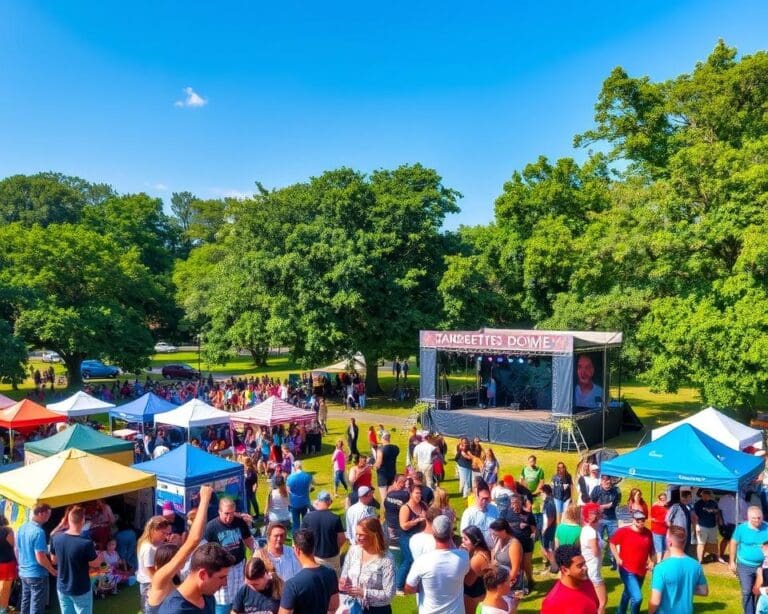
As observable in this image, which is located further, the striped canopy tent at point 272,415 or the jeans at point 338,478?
the striped canopy tent at point 272,415

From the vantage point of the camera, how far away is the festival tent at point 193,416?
56.7ft

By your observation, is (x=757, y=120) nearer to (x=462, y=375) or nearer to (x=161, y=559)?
(x=462, y=375)

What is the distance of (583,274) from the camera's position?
87.3 ft

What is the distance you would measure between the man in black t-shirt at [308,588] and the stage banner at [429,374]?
18.3 meters

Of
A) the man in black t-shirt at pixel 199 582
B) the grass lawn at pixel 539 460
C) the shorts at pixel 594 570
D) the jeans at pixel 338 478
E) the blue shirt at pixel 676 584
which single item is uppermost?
the man in black t-shirt at pixel 199 582

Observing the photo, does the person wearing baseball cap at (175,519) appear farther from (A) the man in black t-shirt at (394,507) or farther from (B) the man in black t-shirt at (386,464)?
(B) the man in black t-shirt at (386,464)

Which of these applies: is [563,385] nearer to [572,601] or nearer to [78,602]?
[78,602]

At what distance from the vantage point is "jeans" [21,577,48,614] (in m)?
7.60

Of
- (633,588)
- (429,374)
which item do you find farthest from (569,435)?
(633,588)

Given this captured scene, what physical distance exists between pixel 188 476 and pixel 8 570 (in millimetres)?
2973

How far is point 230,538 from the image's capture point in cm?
688

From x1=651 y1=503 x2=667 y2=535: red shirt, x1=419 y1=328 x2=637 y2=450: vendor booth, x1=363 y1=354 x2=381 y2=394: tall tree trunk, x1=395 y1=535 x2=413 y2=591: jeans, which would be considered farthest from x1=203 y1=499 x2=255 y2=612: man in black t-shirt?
x1=363 y1=354 x2=381 y2=394: tall tree trunk

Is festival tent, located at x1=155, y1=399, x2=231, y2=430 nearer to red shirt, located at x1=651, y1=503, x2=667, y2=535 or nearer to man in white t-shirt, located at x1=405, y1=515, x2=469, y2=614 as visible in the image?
red shirt, located at x1=651, y1=503, x2=667, y2=535

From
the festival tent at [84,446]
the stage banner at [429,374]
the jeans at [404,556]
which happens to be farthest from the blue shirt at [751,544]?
the stage banner at [429,374]
